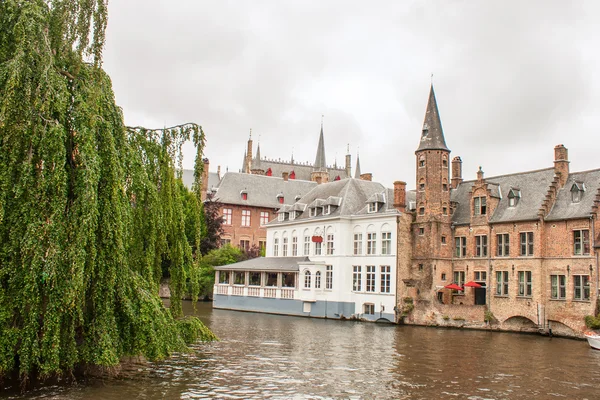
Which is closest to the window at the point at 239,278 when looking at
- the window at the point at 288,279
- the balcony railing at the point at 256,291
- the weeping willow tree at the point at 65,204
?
the balcony railing at the point at 256,291

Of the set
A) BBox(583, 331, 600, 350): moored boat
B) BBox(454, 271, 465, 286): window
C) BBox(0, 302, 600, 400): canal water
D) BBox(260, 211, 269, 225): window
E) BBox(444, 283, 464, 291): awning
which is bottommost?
BBox(0, 302, 600, 400): canal water

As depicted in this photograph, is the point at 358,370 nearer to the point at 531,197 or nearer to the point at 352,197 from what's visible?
the point at 531,197

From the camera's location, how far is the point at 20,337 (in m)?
11.9

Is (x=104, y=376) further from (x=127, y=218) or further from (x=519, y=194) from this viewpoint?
(x=519, y=194)

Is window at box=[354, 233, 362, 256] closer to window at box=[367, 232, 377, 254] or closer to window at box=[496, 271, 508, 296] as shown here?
window at box=[367, 232, 377, 254]

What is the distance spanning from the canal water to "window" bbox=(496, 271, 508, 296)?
5.04m

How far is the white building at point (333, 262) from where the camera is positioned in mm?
39522

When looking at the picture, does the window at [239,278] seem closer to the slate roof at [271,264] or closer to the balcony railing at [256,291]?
the balcony railing at [256,291]

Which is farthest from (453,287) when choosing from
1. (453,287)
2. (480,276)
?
(480,276)

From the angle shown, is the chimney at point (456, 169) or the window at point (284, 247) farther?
the window at point (284, 247)

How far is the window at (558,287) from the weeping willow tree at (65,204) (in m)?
24.9

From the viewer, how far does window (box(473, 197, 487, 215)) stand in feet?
123

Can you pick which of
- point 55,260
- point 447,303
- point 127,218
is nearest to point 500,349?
point 447,303

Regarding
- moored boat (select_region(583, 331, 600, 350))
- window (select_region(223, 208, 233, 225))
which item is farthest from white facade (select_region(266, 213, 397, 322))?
window (select_region(223, 208, 233, 225))
